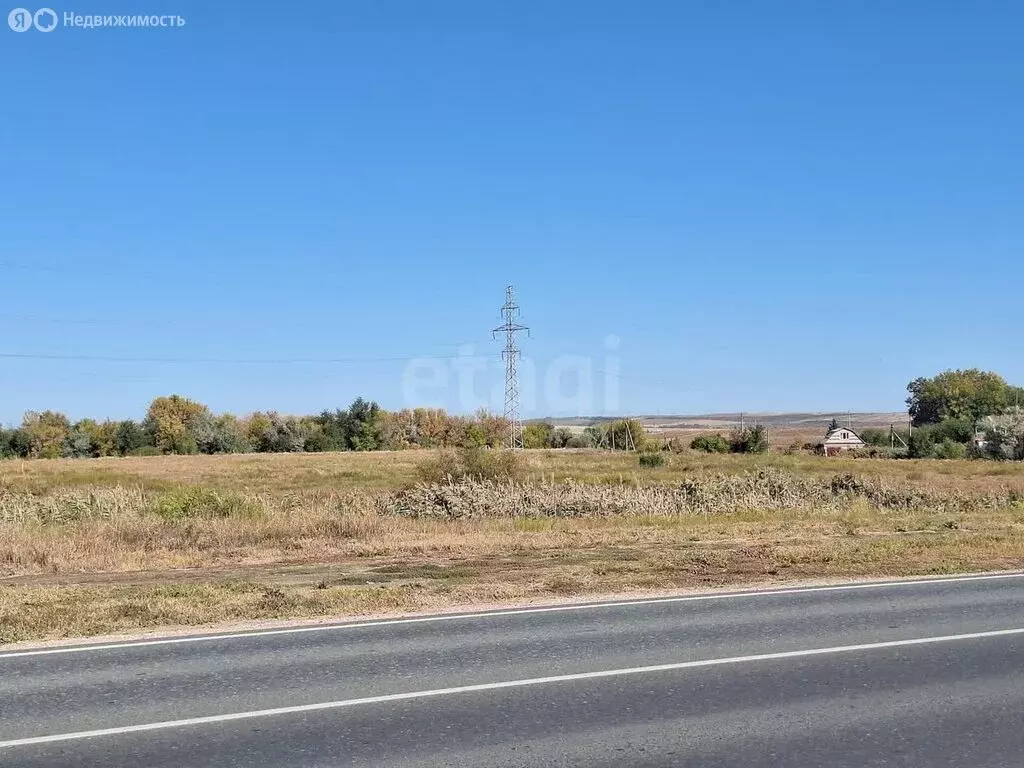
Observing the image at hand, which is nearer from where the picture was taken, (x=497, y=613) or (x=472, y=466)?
(x=497, y=613)

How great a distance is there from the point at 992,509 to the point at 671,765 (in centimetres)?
2415

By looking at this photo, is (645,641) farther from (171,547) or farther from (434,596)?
(171,547)

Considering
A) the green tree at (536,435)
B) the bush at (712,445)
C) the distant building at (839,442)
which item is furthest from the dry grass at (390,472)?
the green tree at (536,435)

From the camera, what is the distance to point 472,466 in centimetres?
3011

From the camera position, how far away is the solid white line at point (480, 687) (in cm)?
690

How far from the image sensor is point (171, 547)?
19250mm

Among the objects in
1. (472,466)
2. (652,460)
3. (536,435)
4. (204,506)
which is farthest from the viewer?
(536,435)

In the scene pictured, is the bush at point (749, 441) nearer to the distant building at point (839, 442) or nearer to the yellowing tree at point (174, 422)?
the distant building at point (839, 442)

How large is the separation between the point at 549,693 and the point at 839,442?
89.0 meters

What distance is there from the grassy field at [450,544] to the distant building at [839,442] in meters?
55.7

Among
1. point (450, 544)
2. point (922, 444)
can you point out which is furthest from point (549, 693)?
point (922, 444)

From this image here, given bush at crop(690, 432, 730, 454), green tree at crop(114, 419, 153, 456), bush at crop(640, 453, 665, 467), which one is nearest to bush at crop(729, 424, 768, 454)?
bush at crop(690, 432, 730, 454)

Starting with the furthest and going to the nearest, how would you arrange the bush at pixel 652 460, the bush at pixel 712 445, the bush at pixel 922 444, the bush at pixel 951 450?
the bush at pixel 712 445, the bush at pixel 922 444, the bush at pixel 951 450, the bush at pixel 652 460

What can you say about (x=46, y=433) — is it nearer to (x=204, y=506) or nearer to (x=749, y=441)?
(x=749, y=441)
